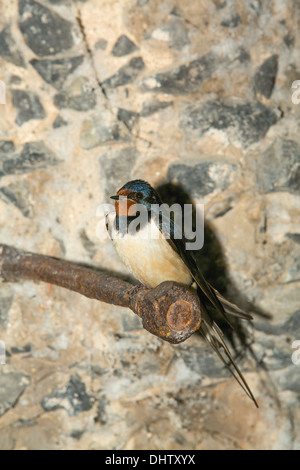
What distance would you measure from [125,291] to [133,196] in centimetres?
25

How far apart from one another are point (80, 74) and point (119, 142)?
238mm

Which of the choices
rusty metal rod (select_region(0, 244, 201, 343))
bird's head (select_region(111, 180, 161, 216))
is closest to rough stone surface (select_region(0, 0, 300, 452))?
rusty metal rod (select_region(0, 244, 201, 343))

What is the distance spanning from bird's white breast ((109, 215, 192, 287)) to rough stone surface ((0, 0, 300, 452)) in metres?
0.29

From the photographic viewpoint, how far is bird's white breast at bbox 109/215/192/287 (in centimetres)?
106

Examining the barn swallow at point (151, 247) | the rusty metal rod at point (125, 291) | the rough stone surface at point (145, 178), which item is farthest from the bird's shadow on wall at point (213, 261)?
the rusty metal rod at point (125, 291)

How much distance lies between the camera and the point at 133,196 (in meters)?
1.07

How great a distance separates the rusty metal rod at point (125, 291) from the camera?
2.63ft

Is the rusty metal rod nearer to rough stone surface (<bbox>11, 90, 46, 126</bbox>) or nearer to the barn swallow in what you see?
the barn swallow

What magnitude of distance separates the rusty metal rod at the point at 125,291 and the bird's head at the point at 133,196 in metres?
0.18

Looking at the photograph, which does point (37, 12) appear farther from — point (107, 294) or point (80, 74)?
point (107, 294)

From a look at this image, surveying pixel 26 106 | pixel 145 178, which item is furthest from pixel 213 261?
pixel 26 106

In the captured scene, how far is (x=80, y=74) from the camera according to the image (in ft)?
4.34

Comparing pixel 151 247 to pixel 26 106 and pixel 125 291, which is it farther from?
pixel 26 106

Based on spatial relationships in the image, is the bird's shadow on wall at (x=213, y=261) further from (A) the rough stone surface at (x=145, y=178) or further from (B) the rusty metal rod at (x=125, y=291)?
(B) the rusty metal rod at (x=125, y=291)
